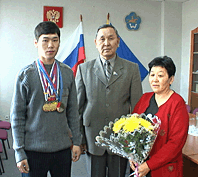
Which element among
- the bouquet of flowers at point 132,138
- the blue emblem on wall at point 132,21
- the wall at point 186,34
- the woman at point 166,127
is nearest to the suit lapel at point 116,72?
the woman at point 166,127

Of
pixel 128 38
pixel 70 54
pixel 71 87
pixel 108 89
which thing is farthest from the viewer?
pixel 128 38

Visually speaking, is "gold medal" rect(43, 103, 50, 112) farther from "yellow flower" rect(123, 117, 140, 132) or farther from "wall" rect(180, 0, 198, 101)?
A: "wall" rect(180, 0, 198, 101)

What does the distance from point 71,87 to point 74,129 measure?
296 mm

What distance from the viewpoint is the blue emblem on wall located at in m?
5.61

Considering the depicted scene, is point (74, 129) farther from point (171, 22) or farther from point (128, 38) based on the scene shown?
point (171, 22)

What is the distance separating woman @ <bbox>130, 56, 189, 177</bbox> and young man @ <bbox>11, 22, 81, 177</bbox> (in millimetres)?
508

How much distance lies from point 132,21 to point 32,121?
15.7 ft

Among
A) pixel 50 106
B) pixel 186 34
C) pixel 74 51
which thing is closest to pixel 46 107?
pixel 50 106

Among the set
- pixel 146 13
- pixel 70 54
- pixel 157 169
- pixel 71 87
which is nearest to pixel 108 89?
pixel 71 87

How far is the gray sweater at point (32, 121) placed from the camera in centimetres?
138

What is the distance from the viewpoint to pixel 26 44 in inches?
205

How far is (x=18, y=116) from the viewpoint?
4.56ft

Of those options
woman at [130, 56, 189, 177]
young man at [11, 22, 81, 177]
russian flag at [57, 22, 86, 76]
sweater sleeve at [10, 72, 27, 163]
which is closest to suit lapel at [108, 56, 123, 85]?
woman at [130, 56, 189, 177]

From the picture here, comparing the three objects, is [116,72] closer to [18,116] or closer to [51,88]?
[51,88]
